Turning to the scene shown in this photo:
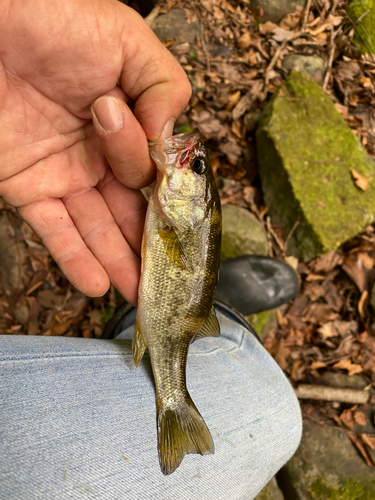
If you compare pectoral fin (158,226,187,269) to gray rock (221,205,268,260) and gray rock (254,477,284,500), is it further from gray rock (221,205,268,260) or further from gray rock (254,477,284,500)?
gray rock (254,477,284,500)

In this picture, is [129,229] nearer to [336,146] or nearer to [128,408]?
[128,408]

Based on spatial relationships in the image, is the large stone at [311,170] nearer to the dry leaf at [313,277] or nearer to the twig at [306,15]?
the dry leaf at [313,277]

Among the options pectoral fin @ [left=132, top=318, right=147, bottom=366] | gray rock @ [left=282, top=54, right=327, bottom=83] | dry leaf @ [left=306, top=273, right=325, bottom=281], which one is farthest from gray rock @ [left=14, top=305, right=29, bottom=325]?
gray rock @ [left=282, top=54, right=327, bottom=83]

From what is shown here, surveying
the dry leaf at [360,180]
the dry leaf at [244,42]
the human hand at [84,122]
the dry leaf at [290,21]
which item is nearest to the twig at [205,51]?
the dry leaf at [244,42]

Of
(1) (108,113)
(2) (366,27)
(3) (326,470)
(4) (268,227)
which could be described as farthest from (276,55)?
(3) (326,470)

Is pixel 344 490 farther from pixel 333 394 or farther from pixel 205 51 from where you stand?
pixel 205 51

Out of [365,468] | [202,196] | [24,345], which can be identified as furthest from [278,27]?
[365,468]

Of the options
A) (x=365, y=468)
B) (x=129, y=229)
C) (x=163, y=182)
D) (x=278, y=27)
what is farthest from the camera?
(x=278, y=27)
